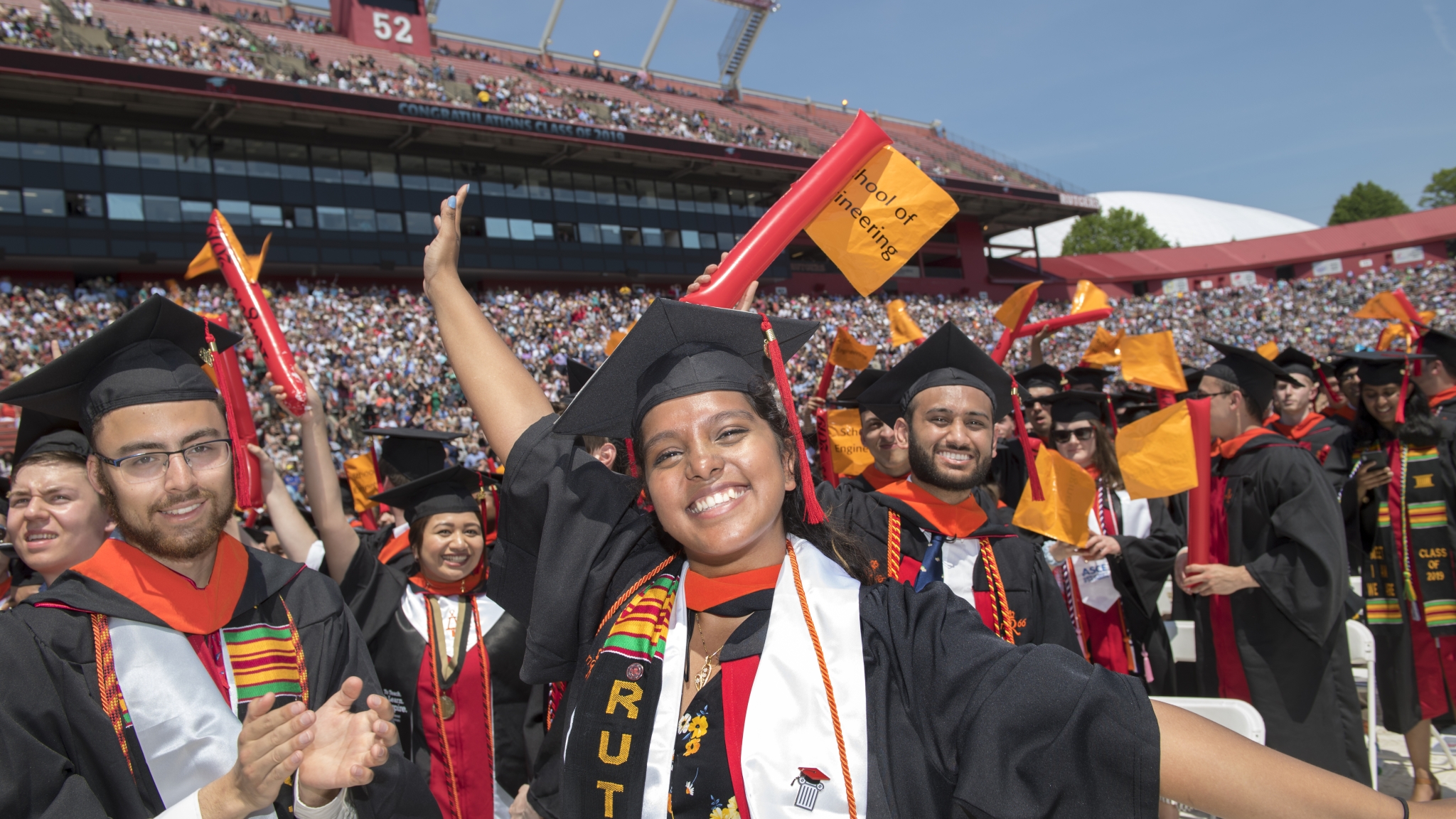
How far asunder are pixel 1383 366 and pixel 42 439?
6.66m

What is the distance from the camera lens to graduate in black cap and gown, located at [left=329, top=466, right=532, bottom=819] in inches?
129

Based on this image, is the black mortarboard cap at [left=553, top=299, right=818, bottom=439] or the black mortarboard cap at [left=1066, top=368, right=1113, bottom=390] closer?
the black mortarboard cap at [left=553, top=299, right=818, bottom=439]

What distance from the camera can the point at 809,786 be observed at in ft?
4.50

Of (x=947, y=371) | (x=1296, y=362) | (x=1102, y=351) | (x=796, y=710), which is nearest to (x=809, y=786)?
(x=796, y=710)

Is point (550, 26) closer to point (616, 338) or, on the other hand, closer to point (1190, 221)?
point (616, 338)

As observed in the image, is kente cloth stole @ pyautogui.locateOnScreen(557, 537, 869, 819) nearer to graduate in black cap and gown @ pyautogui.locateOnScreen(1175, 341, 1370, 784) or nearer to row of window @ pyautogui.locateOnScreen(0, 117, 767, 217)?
graduate in black cap and gown @ pyautogui.locateOnScreen(1175, 341, 1370, 784)

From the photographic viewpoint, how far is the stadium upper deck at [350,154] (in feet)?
75.0

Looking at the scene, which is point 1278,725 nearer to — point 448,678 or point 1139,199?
point 448,678

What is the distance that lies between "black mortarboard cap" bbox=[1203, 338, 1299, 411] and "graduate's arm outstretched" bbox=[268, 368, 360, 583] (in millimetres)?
4270

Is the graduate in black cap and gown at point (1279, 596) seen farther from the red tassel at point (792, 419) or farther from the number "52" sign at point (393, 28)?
the number "52" sign at point (393, 28)

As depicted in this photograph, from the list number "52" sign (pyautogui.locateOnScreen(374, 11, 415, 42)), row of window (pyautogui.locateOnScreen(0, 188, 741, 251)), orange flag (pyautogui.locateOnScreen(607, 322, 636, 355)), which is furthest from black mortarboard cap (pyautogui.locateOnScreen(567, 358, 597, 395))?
number "52" sign (pyautogui.locateOnScreen(374, 11, 415, 42))

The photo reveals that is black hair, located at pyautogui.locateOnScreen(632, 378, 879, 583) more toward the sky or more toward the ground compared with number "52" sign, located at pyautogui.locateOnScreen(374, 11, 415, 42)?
more toward the ground

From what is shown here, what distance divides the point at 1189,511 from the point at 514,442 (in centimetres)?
298

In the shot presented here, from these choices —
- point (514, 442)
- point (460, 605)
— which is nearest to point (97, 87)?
point (460, 605)
